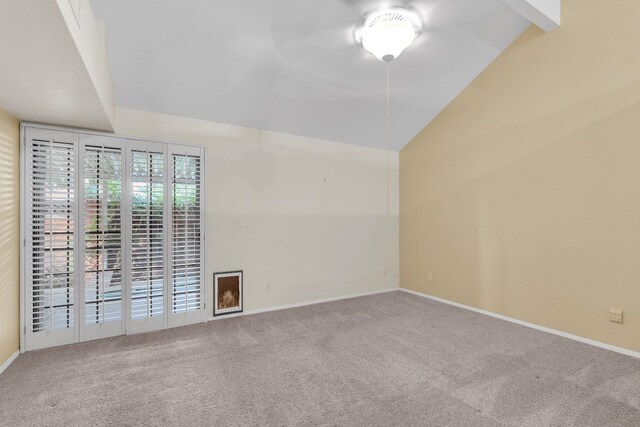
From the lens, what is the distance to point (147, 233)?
132 inches

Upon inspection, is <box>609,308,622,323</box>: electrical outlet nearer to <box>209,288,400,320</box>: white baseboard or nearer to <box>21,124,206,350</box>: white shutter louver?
<box>209,288,400,320</box>: white baseboard

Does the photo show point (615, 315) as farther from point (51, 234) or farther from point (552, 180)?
point (51, 234)

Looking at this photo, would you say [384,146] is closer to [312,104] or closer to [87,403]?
[312,104]

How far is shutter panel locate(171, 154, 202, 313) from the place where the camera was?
11.5ft

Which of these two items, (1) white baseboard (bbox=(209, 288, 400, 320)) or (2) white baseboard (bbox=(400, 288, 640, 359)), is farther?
(1) white baseboard (bbox=(209, 288, 400, 320))

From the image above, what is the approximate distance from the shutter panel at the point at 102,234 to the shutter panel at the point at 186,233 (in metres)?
0.51

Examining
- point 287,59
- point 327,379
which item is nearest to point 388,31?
point 287,59

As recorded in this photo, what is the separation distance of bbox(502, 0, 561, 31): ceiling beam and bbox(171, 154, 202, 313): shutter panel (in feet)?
11.5

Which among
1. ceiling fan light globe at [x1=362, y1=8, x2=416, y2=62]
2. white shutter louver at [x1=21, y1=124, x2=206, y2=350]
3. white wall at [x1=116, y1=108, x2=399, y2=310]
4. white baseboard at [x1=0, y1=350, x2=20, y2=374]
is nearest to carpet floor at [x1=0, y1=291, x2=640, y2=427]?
white baseboard at [x1=0, y1=350, x2=20, y2=374]

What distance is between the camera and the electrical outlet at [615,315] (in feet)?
9.10

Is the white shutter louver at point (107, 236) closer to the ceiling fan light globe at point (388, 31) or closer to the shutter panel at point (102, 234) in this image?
the shutter panel at point (102, 234)

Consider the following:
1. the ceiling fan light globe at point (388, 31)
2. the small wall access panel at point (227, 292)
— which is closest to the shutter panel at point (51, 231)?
the small wall access panel at point (227, 292)

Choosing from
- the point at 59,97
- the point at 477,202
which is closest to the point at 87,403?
the point at 59,97

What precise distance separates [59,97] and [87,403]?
2.18 meters
